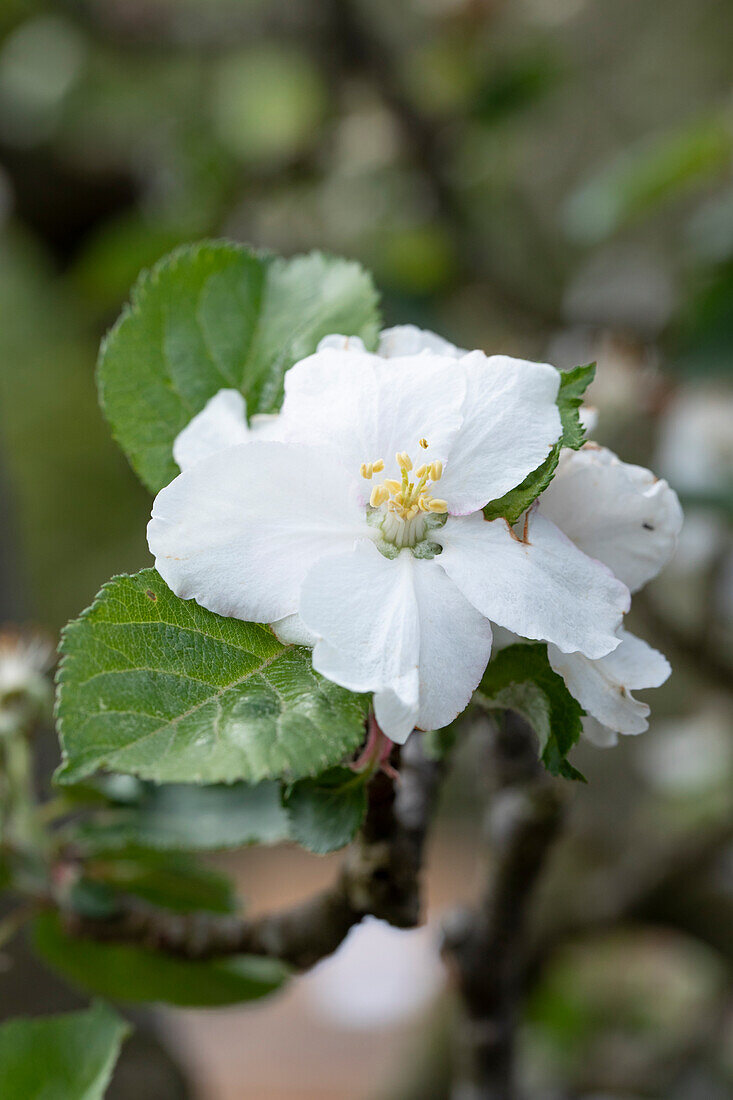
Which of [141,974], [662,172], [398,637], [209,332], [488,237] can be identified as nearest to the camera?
[398,637]

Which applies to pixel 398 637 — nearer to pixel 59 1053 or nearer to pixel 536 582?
pixel 536 582

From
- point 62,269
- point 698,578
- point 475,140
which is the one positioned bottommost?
point 698,578

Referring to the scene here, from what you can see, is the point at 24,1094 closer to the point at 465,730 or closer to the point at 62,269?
the point at 465,730

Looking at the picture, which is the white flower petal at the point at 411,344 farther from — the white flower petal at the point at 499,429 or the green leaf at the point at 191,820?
the green leaf at the point at 191,820

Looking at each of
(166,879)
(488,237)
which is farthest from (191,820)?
(488,237)

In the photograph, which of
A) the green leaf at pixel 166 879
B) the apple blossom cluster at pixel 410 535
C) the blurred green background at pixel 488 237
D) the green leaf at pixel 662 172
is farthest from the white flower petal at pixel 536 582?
the green leaf at pixel 662 172

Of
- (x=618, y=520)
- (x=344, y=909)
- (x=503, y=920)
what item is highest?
(x=618, y=520)

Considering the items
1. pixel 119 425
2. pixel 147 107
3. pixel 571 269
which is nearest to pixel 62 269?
pixel 147 107
